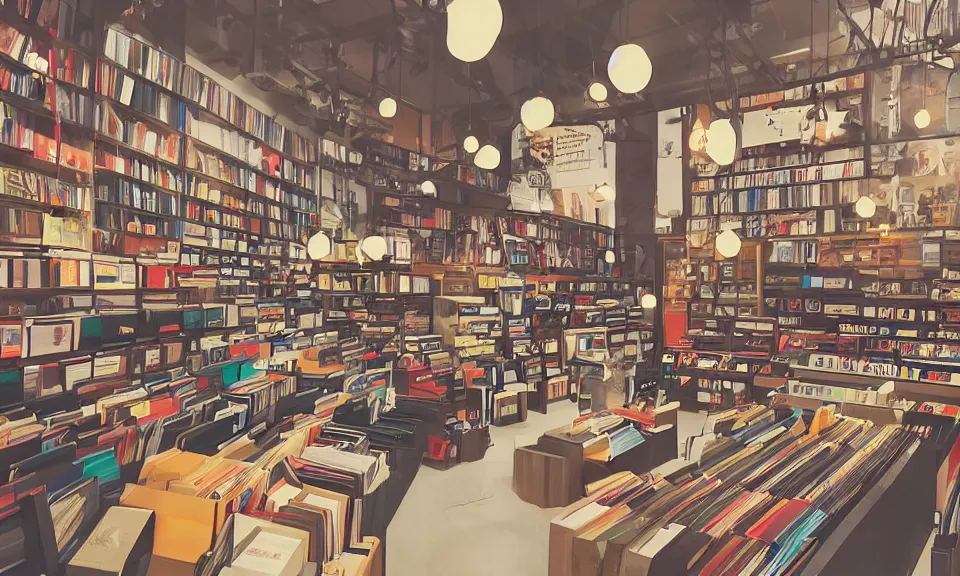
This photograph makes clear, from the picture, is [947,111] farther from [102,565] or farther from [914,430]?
[102,565]

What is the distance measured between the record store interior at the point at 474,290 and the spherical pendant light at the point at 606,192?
73mm

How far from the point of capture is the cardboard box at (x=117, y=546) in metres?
→ 1.49

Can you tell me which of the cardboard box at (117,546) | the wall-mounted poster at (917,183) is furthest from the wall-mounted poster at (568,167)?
the cardboard box at (117,546)

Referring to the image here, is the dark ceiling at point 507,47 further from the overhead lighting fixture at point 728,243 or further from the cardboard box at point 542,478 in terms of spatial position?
the cardboard box at point 542,478

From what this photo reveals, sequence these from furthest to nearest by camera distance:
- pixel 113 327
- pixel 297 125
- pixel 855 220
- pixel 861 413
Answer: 1. pixel 855 220
2. pixel 297 125
3. pixel 861 413
4. pixel 113 327

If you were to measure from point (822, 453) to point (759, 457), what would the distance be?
0.29 metres

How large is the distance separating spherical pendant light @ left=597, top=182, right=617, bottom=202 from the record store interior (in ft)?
0.24

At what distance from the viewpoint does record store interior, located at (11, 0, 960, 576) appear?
5.96 ft

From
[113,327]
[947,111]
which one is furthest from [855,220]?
[113,327]

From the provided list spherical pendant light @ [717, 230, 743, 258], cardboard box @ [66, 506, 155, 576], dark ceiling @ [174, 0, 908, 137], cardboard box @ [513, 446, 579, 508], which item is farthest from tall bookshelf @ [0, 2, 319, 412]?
spherical pendant light @ [717, 230, 743, 258]

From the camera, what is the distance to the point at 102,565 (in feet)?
4.86

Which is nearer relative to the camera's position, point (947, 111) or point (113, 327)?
point (113, 327)

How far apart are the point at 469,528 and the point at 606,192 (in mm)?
4404

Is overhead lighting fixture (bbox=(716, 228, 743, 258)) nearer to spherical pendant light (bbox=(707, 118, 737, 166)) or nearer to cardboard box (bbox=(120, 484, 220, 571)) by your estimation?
spherical pendant light (bbox=(707, 118, 737, 166))
